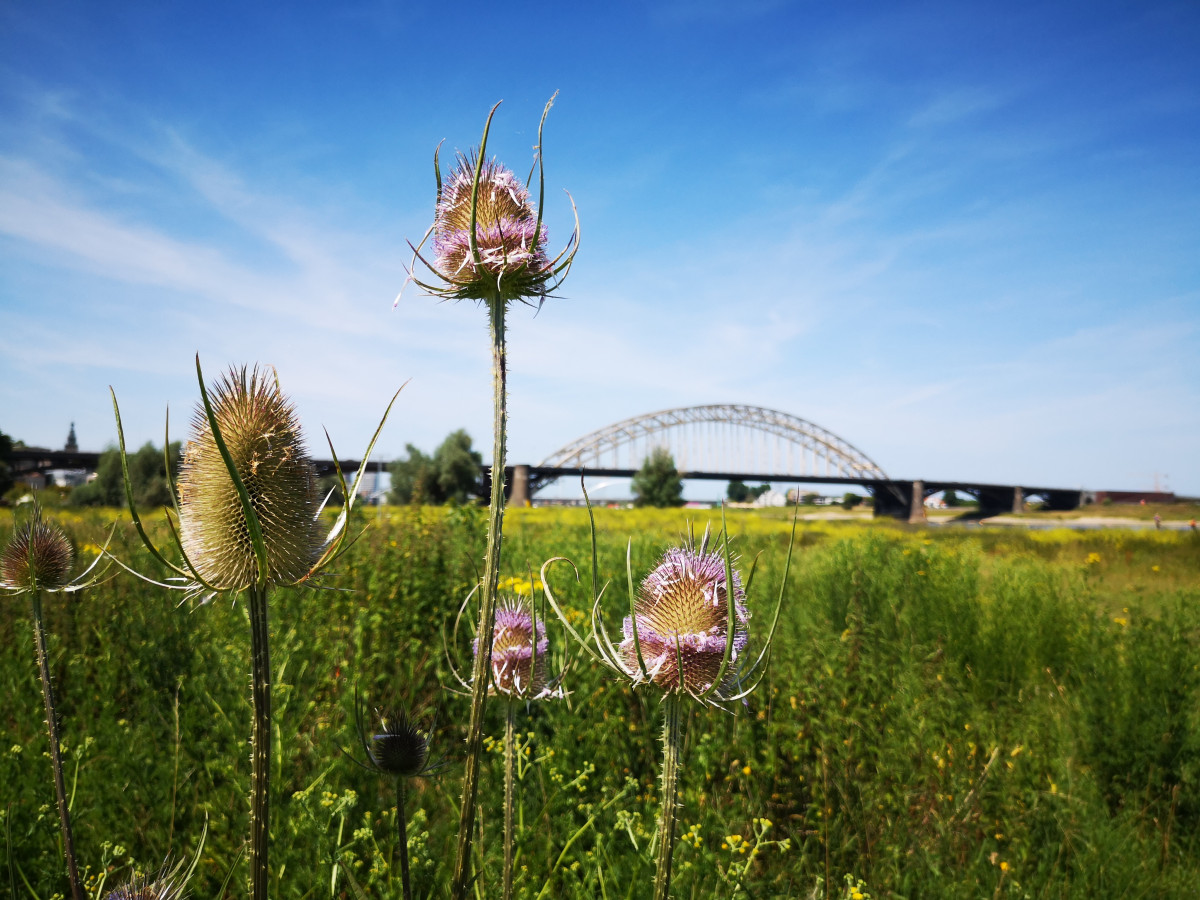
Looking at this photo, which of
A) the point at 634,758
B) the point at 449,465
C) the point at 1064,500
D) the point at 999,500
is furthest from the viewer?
the point at 999,500

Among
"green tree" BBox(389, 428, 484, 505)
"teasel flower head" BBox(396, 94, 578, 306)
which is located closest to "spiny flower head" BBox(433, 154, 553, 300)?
"teasel flower head" BBox(396, 94, 578, 306)

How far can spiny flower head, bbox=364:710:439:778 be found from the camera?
71.8 inches

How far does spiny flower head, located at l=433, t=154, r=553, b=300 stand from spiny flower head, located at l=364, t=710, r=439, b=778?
1195 mm

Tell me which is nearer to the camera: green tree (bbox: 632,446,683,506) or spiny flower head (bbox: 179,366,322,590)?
spiny flower head (bbox: 179,366,322,590)

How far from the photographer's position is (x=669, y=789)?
1.58 metres

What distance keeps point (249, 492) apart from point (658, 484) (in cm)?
5094

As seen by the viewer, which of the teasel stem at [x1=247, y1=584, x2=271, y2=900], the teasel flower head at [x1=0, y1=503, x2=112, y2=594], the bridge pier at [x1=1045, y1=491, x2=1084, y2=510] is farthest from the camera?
the bridge pier at [x1=1045, y1=491, x2=1084, y2=510]

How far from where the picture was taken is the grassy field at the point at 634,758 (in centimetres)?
294

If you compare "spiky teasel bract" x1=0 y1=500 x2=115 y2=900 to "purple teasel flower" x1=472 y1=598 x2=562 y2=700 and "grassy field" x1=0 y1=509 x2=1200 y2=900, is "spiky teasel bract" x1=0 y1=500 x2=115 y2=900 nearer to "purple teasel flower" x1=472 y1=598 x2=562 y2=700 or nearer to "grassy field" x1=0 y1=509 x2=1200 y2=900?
"grassy field" x1=0 y1=509 x2=1200 y2=900

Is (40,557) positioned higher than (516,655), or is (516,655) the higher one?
(40,557)

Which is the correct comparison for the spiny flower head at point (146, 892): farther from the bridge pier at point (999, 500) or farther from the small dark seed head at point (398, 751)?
the bridge pier at point (999, 500)

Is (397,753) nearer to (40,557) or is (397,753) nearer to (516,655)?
(516,655)

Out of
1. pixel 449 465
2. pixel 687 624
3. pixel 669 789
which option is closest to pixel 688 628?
pixel 687 624

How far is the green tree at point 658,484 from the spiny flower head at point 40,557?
49.4m
